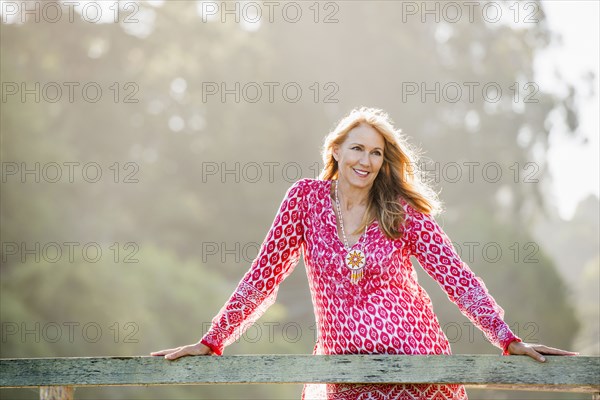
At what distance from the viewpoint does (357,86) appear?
21.1 m

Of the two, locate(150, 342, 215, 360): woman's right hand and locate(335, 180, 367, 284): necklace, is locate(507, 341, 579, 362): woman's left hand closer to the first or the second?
locate(335, 180, 367, 284): necklace

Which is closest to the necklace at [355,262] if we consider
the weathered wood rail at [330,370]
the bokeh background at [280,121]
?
the weathered wood rail at [330,370]

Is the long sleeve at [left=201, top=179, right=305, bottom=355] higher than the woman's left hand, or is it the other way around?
the long sleeve at [left=201, top=179, right=305, bottom=355]

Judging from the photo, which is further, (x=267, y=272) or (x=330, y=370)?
(x=267, y=272)

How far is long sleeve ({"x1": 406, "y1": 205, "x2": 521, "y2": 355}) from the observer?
3150 mm

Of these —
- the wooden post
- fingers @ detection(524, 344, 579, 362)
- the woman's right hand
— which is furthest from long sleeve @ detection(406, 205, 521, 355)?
the wooden post

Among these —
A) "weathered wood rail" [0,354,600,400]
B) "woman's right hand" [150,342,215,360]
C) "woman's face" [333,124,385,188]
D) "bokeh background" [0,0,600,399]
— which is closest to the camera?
"weathered wood rail" [0,354,600,400]

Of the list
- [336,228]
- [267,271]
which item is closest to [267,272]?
[267,271]

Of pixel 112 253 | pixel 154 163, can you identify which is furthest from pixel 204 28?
pixel 112 253

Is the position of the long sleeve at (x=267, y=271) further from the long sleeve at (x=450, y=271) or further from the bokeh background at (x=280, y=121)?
the bokeh background at (x=280, y=121)

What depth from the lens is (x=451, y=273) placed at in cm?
322

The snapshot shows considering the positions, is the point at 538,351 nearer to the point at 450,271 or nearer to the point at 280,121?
the point at 450,271

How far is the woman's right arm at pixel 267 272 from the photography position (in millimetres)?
3258

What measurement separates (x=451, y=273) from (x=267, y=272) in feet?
2.28
